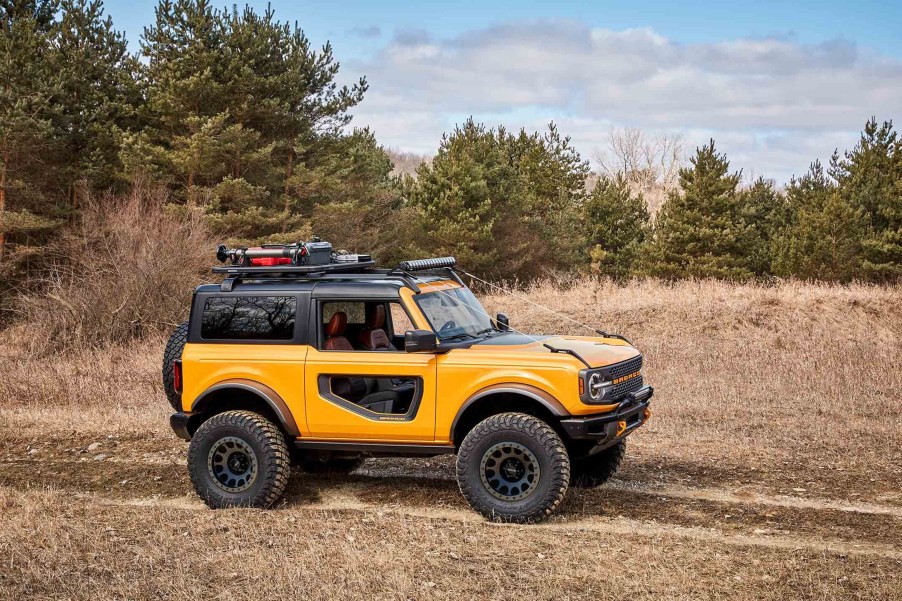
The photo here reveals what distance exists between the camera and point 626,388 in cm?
752

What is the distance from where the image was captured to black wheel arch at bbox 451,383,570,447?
7.09 metres

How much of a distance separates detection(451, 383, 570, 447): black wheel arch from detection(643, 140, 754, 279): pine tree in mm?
32162

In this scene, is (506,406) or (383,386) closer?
(506,406)

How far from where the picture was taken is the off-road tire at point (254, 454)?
25.2 ft

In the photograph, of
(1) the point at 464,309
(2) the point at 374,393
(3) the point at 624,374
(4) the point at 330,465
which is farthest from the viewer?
(4) the point at 330,465

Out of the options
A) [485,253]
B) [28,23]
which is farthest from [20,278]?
[485,253]

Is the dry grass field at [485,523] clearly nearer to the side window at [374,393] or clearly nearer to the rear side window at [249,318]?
the side window at [374,393]

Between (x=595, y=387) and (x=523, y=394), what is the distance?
58 cm

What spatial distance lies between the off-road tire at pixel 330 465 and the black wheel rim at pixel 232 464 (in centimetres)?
112

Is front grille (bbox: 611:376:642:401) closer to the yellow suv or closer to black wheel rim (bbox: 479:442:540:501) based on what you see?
the yellow suv

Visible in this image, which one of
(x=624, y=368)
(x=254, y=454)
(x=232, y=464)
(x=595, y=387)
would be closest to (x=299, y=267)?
(x=254, y=454)

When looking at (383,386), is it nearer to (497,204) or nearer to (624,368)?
(624,368)

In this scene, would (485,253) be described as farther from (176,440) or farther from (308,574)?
(308,574)

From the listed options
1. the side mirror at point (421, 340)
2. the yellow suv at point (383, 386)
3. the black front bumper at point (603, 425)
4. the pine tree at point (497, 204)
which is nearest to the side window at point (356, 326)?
the yellow suv at point (383, 386)
